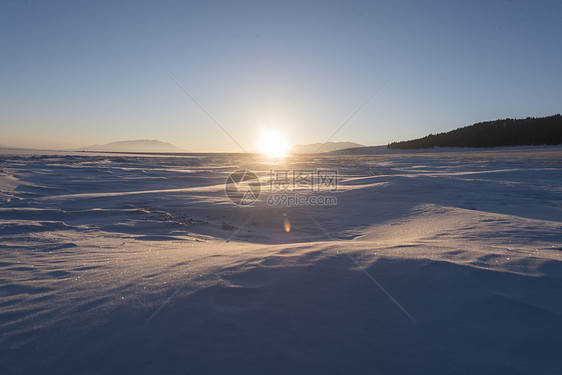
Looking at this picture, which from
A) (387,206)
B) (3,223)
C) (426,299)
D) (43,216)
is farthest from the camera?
(387,206)

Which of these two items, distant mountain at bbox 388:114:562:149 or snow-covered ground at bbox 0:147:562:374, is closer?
snow-covered ground at bbox 0:147:562:374

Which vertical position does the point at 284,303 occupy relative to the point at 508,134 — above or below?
below

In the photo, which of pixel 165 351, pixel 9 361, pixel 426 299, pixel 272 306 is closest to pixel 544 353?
pixel 426 299

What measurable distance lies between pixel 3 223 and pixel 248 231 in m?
3.46

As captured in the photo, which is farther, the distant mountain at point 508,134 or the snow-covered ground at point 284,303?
the distant mountain at point 508,134

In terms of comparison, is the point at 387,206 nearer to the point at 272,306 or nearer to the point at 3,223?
the point at 272,306

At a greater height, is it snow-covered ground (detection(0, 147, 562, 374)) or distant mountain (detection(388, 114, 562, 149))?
distant mountain (detection(388, 114, 562, 149))

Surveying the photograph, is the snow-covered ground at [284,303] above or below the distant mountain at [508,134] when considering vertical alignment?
below

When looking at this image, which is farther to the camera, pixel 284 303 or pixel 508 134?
pixel 508 134

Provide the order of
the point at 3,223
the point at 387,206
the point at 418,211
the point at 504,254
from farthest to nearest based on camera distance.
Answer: the point at 387,206, the point at 418,211, the point at 3,223, the point at 504,254

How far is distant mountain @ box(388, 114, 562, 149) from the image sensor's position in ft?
117

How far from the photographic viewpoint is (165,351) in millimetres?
1411

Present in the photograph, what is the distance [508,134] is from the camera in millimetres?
38188

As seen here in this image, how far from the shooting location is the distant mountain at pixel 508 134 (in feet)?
117
